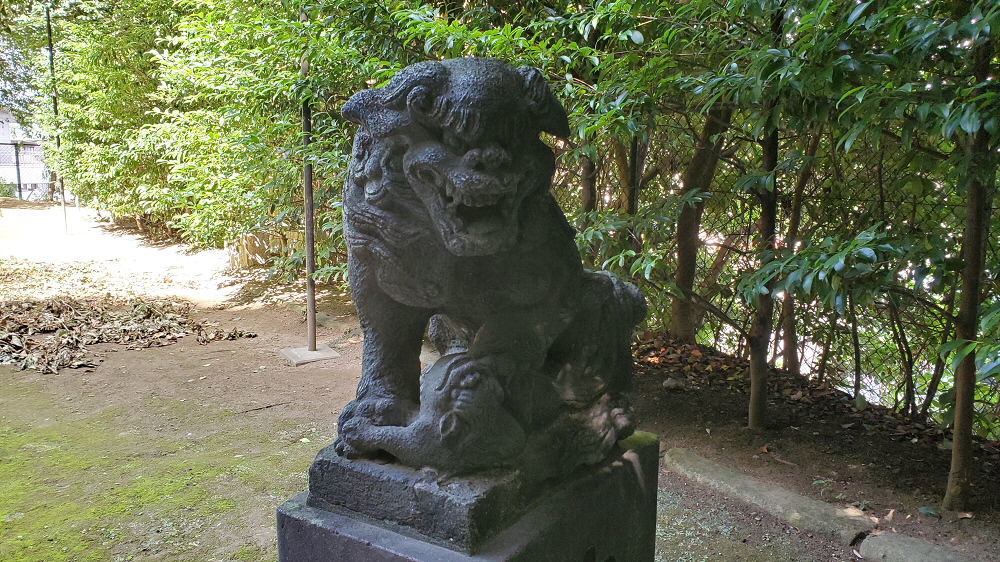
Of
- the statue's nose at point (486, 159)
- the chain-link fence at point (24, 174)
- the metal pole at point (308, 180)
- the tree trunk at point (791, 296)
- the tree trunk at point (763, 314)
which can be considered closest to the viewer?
the statue's nose at point (486, 159)

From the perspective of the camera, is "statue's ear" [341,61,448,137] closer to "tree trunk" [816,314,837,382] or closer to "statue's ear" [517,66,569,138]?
"statue's ear" [517,66,569,138]

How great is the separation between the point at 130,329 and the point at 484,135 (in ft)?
15.8

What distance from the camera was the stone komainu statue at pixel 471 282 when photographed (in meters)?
1.22

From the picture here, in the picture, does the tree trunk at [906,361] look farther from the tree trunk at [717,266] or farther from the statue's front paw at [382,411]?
the statue's front paw at [382,411]

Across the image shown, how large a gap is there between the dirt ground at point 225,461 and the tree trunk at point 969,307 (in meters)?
0.13

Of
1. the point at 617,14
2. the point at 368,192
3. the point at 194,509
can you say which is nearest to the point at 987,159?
the point at 617,14

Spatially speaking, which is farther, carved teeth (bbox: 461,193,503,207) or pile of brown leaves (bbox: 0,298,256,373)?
pile of brown leaves (bbox: 0,298,256,373)

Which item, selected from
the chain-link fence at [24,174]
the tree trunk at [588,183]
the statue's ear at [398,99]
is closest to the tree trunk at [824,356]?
the tree trunk at [588,183]

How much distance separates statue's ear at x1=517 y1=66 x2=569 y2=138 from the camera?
1.27 meters

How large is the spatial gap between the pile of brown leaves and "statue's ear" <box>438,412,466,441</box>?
3.95 metres

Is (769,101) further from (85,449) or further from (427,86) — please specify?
(85,449)

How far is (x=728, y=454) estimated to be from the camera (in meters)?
2.93

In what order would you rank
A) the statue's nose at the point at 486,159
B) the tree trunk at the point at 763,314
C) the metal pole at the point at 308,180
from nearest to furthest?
the statue's nose at the point at 486,159, the tree trunk at the point at 763,314, the metal pole at the point at 308,180

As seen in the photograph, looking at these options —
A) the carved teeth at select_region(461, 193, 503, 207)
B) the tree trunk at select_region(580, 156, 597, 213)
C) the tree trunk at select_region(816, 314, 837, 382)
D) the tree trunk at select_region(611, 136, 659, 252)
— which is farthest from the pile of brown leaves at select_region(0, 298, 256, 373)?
the carved teeth at select_region(461, 193, 503, 207)
